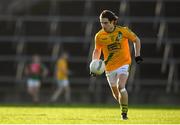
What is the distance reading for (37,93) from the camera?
3112cm

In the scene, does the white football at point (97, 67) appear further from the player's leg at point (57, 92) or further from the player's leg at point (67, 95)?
the player's leg at point (57, 92)

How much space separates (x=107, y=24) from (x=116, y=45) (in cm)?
61

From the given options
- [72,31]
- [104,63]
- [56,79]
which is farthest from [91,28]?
Answer: [104,63]

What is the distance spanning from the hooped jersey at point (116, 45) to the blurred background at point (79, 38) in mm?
14481

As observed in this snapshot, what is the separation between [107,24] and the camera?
16.8 m

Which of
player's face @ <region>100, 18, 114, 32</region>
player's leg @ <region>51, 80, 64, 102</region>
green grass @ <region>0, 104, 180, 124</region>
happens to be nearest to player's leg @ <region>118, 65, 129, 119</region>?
green grass @ <region>0, 104, 180, 124</region>

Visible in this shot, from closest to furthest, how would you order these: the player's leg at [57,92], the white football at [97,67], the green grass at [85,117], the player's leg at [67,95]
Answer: the green grass at [85,117] < the white football at [97,67] < the player's leg at [67,95] < the player's leg at [57,92]

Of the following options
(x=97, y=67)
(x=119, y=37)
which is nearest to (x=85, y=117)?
(x=97, y=67)

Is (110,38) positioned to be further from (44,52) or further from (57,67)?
(44,52)

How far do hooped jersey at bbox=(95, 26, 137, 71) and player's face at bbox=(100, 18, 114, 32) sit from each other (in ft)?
0.46

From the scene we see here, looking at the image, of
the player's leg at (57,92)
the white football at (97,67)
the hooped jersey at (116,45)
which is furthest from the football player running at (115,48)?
the player's leg at (57,92)

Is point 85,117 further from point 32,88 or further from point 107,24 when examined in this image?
point 32,88

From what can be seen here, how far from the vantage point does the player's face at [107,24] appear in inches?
659

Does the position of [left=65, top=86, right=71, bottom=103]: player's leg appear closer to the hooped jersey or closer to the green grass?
the green grass
